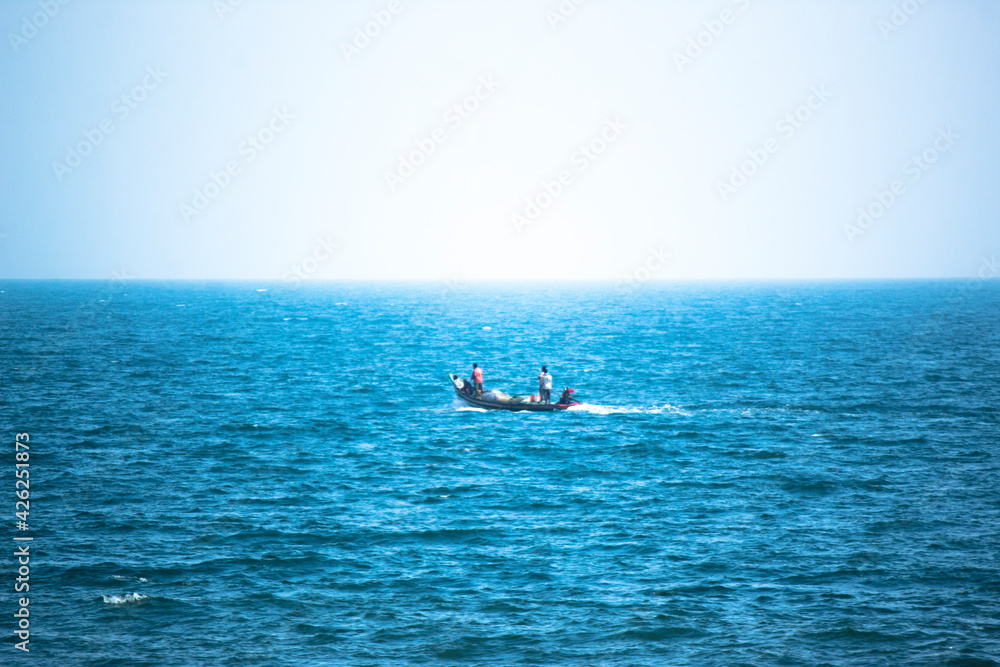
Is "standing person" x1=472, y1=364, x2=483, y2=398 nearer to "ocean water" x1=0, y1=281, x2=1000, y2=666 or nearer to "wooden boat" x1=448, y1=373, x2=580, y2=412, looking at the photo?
"wooden boat" x1=448, y1=373, x2=580, y2=412

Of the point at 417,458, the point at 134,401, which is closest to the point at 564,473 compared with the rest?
the point at 417,458

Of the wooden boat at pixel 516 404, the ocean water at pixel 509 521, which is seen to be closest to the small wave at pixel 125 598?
the ocean water at pixel 509 521

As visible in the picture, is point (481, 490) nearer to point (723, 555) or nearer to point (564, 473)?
point (564, 473)

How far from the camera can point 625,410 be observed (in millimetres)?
48500

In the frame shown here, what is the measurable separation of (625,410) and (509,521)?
22082 millimetres

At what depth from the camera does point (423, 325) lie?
12900 centimetres

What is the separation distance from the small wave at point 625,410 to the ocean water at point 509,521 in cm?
57

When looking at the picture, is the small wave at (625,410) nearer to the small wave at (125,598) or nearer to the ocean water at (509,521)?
the ocean water at (509,521)

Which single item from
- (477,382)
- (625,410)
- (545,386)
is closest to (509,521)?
(545,386)

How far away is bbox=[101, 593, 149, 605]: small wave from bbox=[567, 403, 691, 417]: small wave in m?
30.4

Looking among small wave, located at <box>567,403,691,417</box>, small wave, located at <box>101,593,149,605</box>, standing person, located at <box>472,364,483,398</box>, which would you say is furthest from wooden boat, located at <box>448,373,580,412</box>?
small wave, located at <box>101,593,149,605</box>

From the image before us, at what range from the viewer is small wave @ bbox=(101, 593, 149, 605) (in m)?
21.1

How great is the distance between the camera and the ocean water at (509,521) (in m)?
19.5

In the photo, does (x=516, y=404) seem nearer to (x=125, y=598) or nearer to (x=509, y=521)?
(x=509, y=521)
